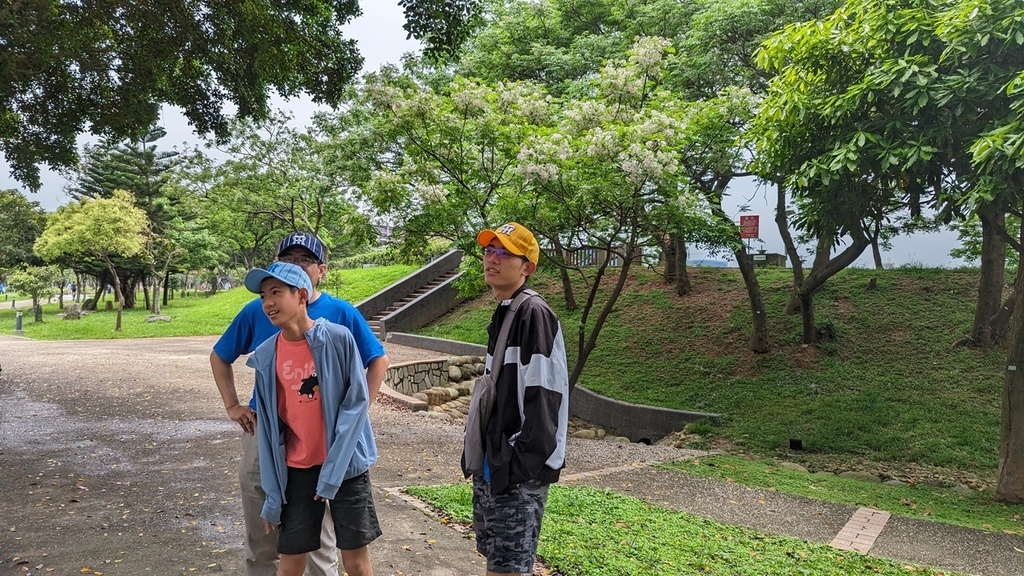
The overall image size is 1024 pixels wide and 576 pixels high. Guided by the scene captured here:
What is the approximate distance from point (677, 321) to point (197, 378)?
33.7 ft

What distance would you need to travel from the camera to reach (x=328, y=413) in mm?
2619

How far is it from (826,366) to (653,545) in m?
9.94

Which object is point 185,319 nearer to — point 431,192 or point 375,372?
point 431,192

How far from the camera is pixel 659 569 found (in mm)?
4031

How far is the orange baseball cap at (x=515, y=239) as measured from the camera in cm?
269

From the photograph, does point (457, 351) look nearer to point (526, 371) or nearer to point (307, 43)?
point (307, 43)

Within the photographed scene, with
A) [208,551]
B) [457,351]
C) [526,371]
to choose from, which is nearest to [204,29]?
[208,551]

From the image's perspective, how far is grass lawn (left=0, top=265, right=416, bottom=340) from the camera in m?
22.9

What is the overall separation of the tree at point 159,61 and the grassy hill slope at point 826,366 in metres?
7.86

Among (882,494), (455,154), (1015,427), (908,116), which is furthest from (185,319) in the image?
(1015,427)

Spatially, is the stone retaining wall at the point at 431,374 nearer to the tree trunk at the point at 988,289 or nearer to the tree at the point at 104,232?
the tree trunk at the point at 988,289

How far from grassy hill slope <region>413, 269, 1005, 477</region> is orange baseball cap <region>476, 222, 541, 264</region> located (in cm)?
871

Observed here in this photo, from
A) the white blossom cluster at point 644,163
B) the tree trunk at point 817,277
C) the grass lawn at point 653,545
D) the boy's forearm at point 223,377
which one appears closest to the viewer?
the boy's forearm at point 223,377

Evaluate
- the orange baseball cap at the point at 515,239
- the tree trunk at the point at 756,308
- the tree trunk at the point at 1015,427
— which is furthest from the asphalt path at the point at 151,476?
the tree trunk at the point at 756,308
